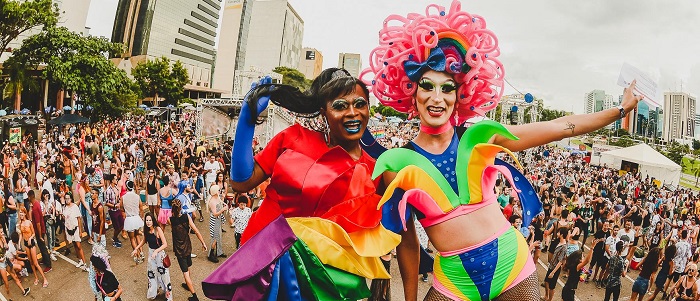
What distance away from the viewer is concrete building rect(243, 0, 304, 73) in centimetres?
8388

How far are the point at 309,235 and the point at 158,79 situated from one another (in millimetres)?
42262

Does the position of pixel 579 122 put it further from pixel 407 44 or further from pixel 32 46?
pixel 32 46

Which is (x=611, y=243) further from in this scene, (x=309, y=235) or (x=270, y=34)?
(x=270, y=34)

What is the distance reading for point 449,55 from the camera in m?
2.28

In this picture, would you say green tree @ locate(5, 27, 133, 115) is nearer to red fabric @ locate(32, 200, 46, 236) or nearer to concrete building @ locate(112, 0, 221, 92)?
red fabric @ locate(32, 200, 46, 236)

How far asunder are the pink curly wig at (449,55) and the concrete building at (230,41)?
8374 cm

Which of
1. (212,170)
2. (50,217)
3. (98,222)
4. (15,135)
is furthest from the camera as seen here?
(15,135)

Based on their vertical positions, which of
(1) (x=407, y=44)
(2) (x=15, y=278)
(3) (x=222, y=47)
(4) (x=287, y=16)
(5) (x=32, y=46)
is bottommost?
(2) (x=15, y=278)

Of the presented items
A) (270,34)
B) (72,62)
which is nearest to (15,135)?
(72,62)

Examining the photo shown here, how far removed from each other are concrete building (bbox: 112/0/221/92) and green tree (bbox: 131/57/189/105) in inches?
774

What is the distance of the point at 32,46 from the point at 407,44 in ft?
74.7

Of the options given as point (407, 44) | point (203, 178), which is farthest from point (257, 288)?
point (203, 178)

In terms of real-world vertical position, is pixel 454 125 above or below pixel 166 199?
above

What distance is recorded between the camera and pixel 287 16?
85438 millimetres
